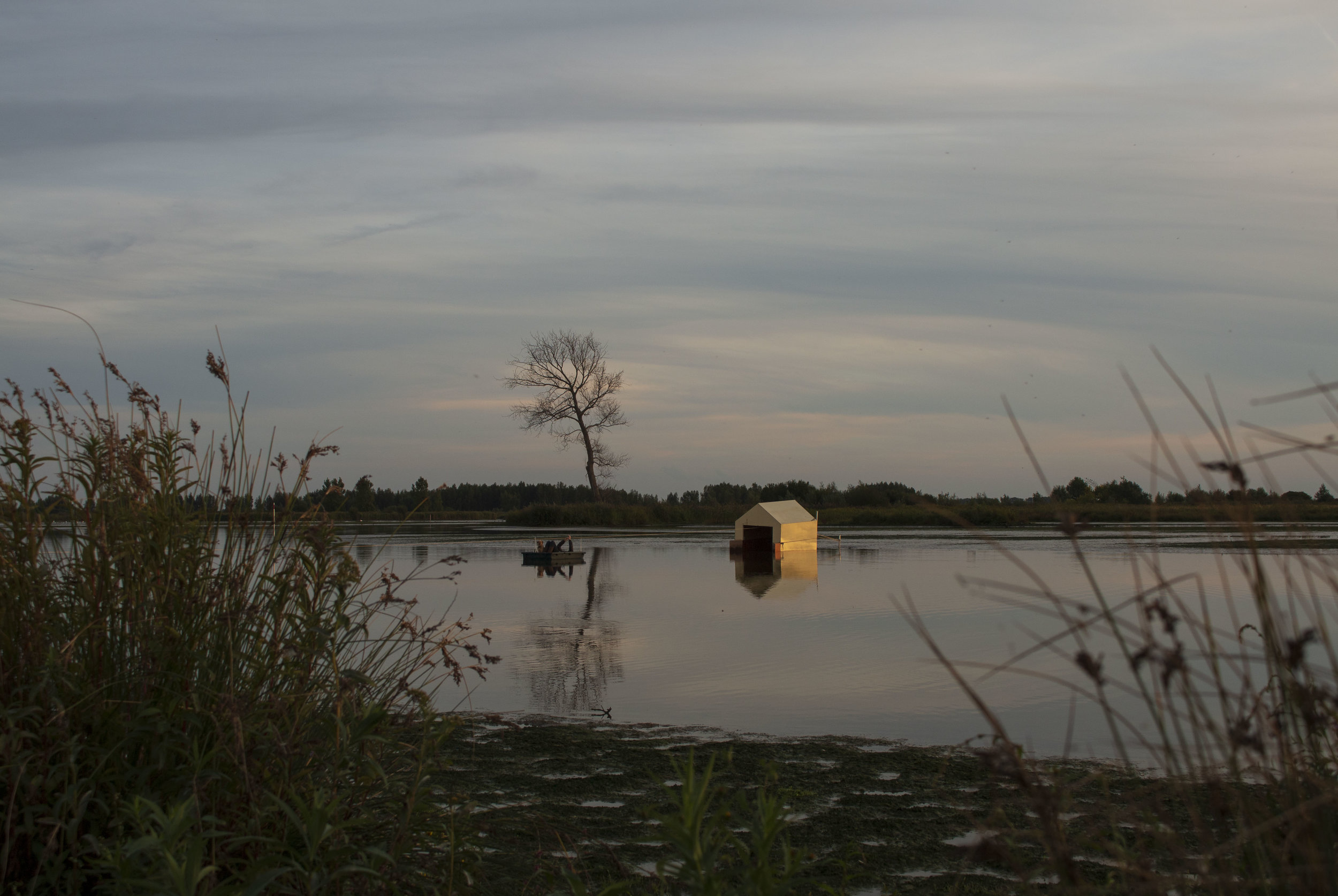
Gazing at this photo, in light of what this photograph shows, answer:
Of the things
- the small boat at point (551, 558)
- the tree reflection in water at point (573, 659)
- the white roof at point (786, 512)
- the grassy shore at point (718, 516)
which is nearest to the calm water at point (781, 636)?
the tree reflection in water at point (573, 659)

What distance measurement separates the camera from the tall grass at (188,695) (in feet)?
8.29

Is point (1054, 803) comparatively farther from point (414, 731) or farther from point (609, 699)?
point (609, 699)

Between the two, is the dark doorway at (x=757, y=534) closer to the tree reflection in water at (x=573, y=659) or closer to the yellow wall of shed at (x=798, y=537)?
the yellow wall of shed at (x=798, y=537)

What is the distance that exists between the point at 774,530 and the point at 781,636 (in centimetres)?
1328

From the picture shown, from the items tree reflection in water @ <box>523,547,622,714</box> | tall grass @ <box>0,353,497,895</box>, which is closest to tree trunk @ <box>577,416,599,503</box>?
tree reflection in water @ <box>523,547,622,714</box>

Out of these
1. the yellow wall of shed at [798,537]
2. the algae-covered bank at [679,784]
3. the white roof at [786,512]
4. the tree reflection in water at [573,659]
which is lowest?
the tree reflection in water at [573,659]

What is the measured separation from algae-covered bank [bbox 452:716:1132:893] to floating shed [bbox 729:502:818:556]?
17031 mm

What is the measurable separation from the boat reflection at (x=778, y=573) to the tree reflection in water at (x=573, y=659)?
122 inches

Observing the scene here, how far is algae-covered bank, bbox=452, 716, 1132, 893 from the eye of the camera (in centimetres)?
369

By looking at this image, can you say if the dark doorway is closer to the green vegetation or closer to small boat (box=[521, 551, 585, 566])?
small boat (box=[521, 551, 585, 566])

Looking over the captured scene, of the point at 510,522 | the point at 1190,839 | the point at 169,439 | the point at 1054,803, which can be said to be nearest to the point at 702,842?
the point at 1054,803

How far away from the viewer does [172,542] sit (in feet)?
10.3

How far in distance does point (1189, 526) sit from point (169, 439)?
35.6 meters

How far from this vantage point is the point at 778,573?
1817 centimetres
